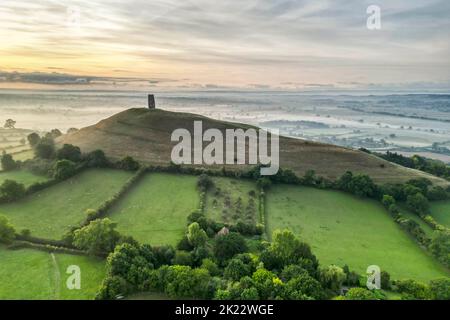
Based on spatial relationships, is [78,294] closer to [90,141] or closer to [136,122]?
[90,141]

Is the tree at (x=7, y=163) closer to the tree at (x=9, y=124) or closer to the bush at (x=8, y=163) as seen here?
the bush at (x=8, y=163)

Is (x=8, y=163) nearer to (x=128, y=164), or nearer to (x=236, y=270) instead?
(x=128, y=164)

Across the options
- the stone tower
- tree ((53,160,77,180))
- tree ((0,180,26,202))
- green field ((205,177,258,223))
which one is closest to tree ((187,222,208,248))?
green field ((205,177,258,223))

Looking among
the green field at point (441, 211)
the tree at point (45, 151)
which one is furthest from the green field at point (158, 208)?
Answer: the green field at point (441, 211)

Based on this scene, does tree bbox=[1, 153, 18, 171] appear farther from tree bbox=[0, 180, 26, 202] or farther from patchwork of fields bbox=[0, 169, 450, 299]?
tree bbox=[0, 180, 26, 202]

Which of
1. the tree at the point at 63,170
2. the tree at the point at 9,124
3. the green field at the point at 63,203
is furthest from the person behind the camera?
the tree at the point at 9,124
